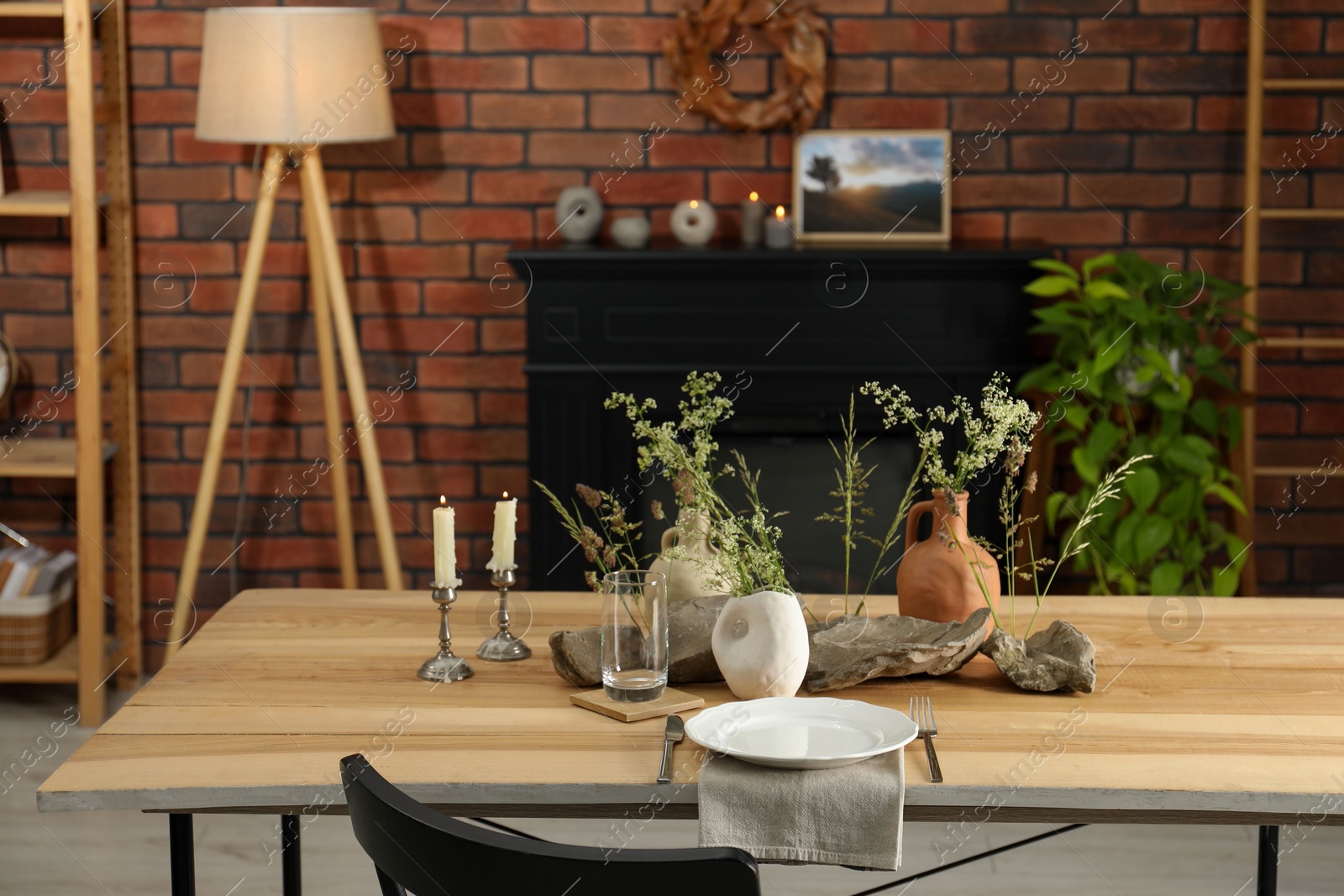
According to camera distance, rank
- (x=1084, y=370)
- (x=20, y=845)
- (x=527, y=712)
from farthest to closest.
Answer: (x=1084, y=370) < (x=20, y=845) < (x=527, y=712)

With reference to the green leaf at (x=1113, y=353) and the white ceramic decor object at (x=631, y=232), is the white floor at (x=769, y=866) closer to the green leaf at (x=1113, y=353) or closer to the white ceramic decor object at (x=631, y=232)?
the green leaf at (x=1113, y=353)

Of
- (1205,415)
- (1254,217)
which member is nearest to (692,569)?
(1205,415)

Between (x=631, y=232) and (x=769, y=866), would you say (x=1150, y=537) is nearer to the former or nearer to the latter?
(x=769, y=866)

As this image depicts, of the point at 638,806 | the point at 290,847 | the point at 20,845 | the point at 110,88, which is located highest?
the point at 110,88

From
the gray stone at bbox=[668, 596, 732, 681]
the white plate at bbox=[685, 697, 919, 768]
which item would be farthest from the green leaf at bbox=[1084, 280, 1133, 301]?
the white plate at bbox=[685, 697, 919, 768]

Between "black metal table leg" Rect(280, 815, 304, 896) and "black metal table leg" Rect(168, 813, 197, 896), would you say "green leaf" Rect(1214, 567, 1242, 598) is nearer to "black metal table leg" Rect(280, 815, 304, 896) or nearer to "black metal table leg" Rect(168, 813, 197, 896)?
"black metal table leg" Rect(280, 815, 304, 896)

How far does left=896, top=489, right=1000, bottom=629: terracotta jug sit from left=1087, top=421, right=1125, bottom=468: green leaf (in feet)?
4.60

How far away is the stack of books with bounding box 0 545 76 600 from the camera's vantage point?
3.22m

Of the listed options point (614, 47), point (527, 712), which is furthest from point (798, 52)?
point (527, 712)

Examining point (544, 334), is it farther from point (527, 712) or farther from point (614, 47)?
point (527, 712)

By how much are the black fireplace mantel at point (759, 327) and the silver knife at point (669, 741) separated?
1.75 m

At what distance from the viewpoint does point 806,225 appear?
3322 mm

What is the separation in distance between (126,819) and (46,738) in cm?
55

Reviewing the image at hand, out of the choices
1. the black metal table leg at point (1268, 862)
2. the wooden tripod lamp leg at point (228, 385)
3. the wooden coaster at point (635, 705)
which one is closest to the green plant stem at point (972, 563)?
the wooden coaster at point (635, 705)
